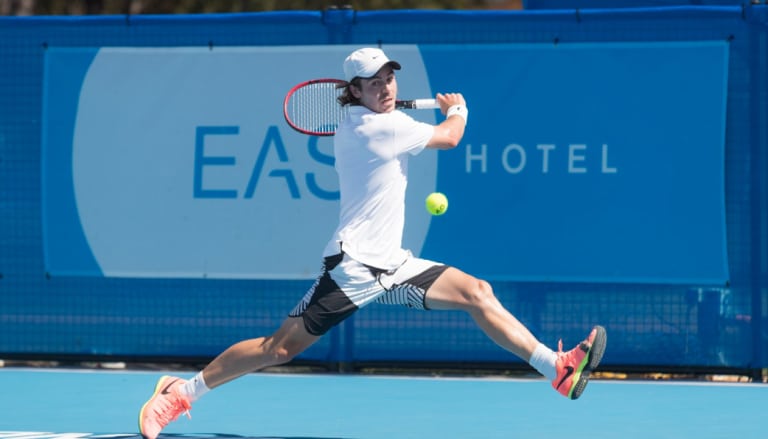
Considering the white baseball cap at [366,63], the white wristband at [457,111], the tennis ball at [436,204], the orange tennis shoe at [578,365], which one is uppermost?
the white baseball cap at [366,63]

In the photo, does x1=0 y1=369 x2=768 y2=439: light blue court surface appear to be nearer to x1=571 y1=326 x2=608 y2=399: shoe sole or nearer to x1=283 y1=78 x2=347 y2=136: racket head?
x1=571 y1=326 x2=608 y2=399: shoe sole

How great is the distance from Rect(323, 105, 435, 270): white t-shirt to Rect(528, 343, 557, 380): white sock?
74cm

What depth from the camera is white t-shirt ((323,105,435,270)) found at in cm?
652

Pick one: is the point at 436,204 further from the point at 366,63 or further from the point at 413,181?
the point at 413,181

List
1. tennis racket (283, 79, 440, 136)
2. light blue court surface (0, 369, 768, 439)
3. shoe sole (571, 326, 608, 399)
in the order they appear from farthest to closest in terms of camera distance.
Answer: tennis racket (283, 79, 440, 136) < light blue court surface (0, 369, 768, 439) < shoe sole (571, 326, 608, 399)

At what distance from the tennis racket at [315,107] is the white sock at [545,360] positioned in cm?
145

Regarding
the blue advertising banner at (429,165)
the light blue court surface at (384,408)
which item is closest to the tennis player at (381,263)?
the light blue court surface at (384,408)

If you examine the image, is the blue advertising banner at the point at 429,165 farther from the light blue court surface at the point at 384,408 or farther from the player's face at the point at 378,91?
the player's face at the point at 378,91

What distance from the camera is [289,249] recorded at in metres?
9.10

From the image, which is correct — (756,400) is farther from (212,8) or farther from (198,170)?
(212,8)

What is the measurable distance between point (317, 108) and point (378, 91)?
3.08 feet

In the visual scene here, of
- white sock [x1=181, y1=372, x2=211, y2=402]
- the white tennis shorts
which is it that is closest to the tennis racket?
the white tennis shorts

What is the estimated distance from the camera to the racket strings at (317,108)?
7387 mm

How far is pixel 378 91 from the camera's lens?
6598mm
